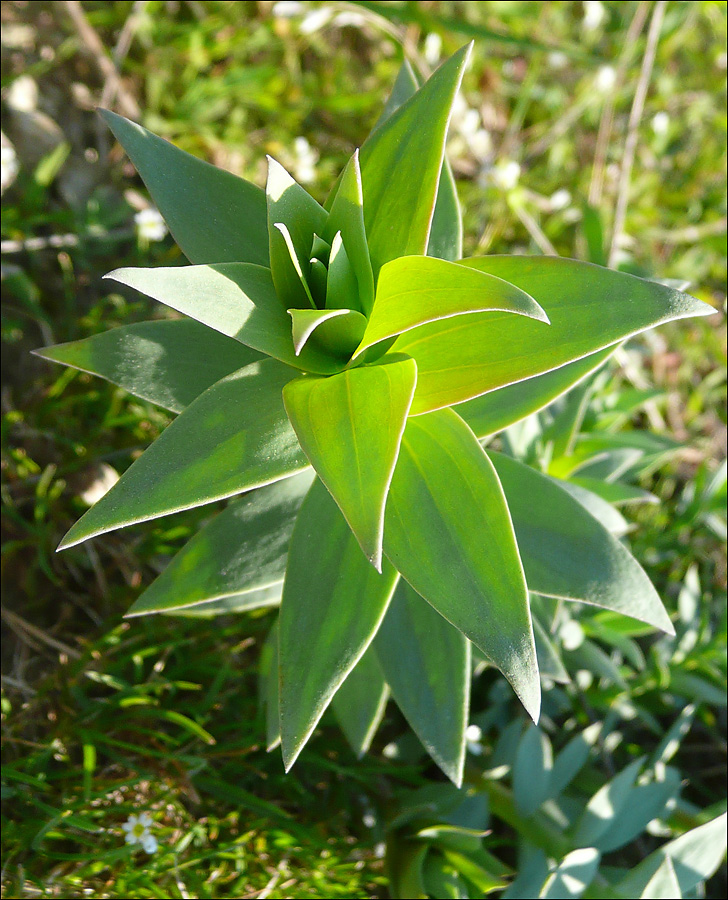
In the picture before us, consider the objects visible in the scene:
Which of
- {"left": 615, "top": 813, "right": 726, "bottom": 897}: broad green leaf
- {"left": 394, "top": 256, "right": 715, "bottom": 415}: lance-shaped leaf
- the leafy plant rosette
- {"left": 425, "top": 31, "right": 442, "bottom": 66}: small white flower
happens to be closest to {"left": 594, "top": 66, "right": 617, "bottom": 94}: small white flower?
{"left": 425, "top": 31, "right": 442, "bottom": 66}: small white flower

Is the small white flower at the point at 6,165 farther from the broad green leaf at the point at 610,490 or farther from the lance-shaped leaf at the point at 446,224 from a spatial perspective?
the broad green leaf at the point at 610,490

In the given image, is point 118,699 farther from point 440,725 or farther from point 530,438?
point 530,438

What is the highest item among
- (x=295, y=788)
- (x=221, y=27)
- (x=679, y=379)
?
(x=221, y=27)

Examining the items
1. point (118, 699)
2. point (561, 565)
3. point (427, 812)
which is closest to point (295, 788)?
point (427, 812)

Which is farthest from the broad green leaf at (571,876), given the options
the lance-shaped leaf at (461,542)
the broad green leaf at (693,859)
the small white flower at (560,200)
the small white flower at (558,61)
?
the small white flower at (558,61)

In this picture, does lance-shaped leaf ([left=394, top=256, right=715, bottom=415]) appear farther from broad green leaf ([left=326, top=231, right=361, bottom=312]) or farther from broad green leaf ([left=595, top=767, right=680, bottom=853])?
broad green leaf ([left=595, top=767, right=680, bottom=853])

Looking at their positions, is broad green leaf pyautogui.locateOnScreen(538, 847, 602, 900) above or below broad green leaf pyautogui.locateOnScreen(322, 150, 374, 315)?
below
